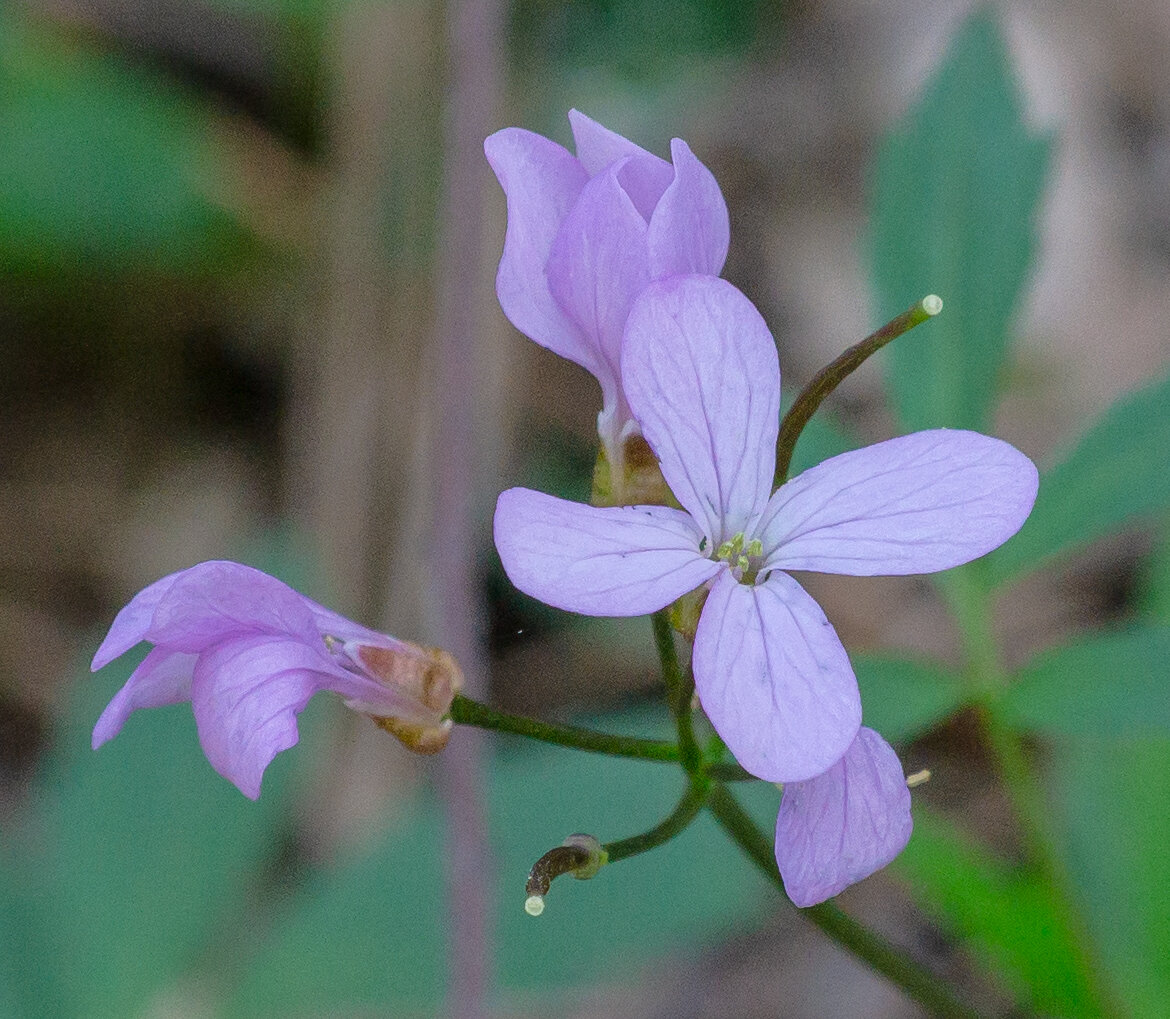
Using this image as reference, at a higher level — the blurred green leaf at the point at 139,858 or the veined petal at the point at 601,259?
the veined petal at the point at 601,259

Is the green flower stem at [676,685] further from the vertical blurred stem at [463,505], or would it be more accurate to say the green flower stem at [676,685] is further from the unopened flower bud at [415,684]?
the vertical blurred stem at [463,505]

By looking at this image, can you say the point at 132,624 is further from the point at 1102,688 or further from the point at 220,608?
the point at 1102,688

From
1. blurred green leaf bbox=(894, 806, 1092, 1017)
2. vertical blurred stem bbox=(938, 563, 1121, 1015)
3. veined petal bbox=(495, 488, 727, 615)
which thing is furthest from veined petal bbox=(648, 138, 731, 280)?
blurred green leaf bbox=(894, 806, 1092, 1017)

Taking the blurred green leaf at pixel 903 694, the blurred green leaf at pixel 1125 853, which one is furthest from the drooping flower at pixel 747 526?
the blurred green leaf at pixel 1125 853

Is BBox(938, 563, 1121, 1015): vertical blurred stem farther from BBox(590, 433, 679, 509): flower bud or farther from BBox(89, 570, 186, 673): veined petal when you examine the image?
BBox(89, 570, 186, 673): veined petal

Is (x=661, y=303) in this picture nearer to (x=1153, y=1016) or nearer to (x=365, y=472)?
(x=1153, y=1016)

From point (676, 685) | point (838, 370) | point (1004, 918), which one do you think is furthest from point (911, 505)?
point (1004, 918)
